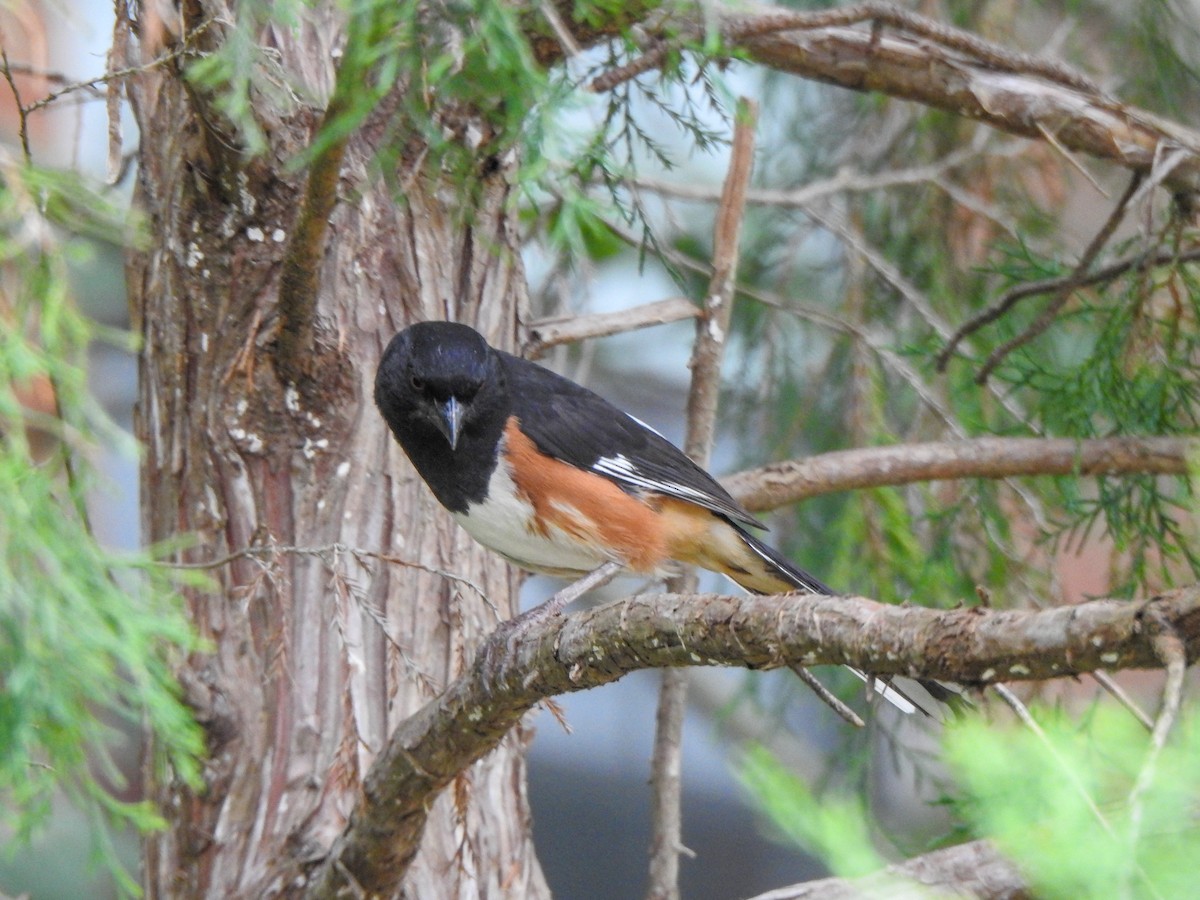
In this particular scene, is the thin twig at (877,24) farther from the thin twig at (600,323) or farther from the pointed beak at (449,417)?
the pointed beak at (449,417)

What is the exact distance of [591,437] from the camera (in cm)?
291

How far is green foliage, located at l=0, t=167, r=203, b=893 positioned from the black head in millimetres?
929

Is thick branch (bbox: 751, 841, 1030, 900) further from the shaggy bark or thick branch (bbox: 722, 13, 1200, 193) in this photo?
thick branch (bbox: 722, 13, 1200, 193)

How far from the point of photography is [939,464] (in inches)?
114

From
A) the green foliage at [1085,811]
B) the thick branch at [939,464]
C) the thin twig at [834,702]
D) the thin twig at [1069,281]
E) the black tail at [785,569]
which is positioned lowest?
the green foliage at [1085,811]

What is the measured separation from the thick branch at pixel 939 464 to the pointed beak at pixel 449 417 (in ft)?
2.53

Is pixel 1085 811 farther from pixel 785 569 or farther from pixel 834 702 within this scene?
pixel 785 569

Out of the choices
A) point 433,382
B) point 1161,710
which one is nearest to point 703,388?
point 433,382

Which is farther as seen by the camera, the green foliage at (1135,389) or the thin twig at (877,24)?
the green foliage at (1135,389)

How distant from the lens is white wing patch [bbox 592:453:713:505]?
113 inches

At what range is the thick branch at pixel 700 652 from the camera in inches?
46.6

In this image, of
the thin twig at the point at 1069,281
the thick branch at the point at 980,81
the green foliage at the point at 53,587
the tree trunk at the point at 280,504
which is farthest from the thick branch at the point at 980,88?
the green foliage at the point at 53,587

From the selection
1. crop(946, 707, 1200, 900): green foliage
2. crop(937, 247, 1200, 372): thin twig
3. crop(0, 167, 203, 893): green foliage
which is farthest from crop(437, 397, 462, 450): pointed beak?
crop(946, 707, 1200, 900): green foliage

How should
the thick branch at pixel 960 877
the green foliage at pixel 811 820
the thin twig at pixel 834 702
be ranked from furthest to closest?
1. the thick branch at pixel 960 877
2. the thin twig at pixel 834 702
3. the green foliage at pixel 811 820
